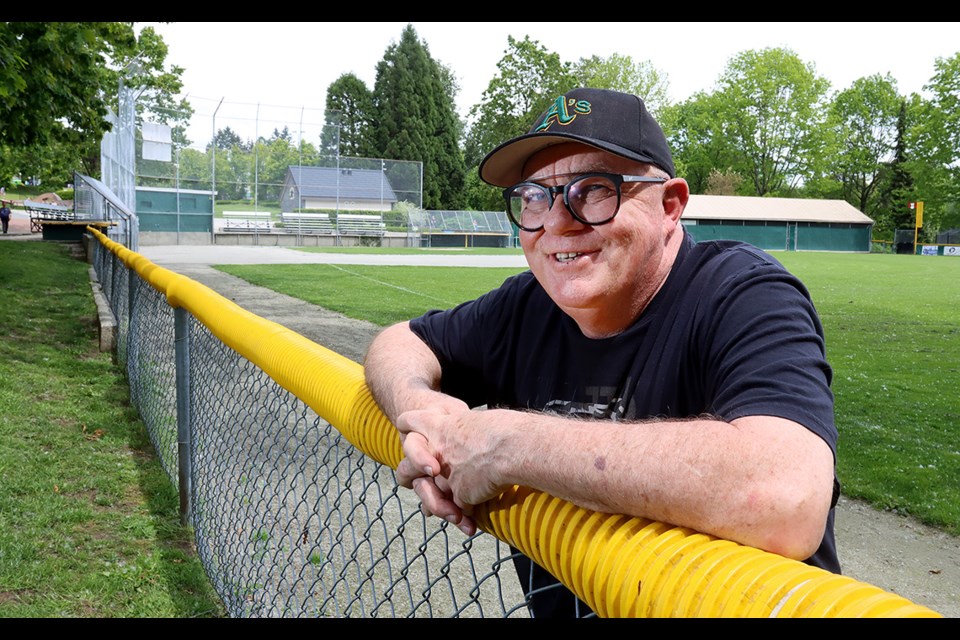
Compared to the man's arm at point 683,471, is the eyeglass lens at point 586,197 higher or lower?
higher

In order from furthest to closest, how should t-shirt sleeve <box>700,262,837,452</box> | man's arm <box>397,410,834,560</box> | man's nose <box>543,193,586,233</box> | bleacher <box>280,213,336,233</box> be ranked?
bleacher <box>280,213,336,233</box>
man's nose <box>543,193,586,233</box>
t-shirt sleeve <box>700,262,837,452</box>
man's arm <box>397,410,834,560</box>

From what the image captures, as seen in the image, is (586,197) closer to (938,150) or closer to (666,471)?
(666,471)

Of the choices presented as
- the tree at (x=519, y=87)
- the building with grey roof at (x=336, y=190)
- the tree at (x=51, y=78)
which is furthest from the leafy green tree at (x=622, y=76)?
the tree at (x=51, y=78)

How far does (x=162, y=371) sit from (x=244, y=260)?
856 inches

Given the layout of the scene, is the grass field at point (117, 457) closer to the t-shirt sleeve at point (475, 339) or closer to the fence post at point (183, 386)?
the fence post at point (183, 386)

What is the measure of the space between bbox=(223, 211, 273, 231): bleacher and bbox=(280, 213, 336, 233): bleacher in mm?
900

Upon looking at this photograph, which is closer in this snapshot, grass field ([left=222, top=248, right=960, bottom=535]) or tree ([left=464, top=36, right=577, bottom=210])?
grass field ([left=222, top=248, right=960, bottom=535])

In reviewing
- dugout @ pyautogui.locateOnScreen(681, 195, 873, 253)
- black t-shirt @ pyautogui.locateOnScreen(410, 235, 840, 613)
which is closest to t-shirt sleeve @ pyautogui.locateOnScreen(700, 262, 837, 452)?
black t-shirt @ pyautogui.locateOnScreen(410, 235, 840, 613)

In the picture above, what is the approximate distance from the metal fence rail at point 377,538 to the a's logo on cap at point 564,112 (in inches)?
32.6

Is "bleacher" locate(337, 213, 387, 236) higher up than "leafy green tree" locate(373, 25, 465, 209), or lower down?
lower down

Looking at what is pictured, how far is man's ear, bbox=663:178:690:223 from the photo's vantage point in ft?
7.22

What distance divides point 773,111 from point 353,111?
3840 centimetres

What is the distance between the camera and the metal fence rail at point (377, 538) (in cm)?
93

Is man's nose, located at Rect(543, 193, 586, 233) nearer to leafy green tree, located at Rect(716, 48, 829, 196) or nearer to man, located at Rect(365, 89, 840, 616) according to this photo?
man, located at Rect(365, 89, 840, 616)
